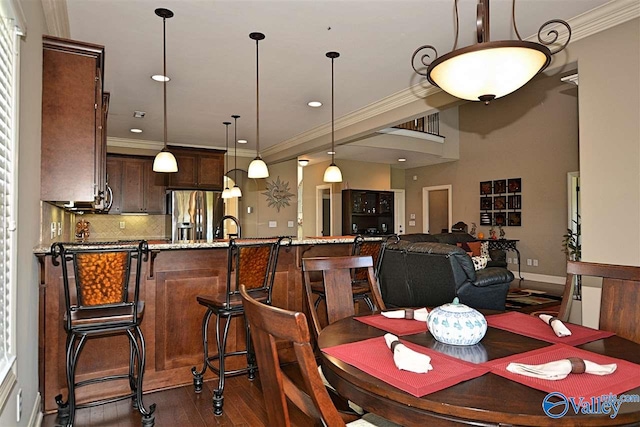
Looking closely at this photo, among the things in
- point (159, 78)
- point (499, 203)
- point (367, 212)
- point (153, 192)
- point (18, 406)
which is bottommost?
point (18, 406)

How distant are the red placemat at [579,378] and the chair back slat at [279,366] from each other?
1.78ft

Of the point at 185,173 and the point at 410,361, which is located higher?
the point at 185,173

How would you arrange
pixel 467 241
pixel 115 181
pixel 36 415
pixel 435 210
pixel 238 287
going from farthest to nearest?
pixel 435 210, pixel 467 241, pixel 115 181, pixel 238 287, pixel 36 415

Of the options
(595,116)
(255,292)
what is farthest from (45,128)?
(595,116)

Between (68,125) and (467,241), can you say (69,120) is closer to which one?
(68,125)

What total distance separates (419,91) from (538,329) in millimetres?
3527

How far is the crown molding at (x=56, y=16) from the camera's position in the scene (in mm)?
2814

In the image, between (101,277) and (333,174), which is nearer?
(101,277)

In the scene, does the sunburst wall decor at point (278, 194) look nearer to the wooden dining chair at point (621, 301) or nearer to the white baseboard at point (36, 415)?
the white baseboard at point (36, 415)

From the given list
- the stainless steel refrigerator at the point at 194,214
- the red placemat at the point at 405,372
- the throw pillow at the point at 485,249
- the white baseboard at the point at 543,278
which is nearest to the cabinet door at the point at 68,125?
the red placemat at the point at 405,372

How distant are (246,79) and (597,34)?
3.18 m

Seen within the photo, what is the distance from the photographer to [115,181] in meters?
7.23

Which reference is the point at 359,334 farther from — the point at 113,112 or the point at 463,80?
the point at 113,112

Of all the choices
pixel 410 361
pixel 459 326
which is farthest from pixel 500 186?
pixel 410 361
